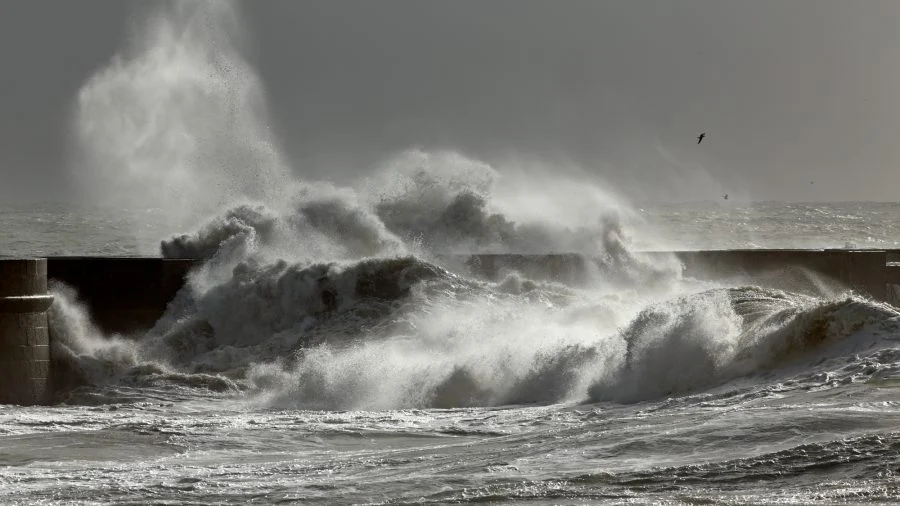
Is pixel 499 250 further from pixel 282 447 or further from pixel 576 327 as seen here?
pixel 282 447

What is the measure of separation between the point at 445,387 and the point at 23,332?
3.81 m

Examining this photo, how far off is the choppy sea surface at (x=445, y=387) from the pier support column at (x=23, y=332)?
1.78 ft

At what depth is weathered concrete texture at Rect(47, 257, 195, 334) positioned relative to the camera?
45.4 ft

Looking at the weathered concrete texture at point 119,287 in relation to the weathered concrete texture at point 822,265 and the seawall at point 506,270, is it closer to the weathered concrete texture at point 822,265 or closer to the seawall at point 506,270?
the seawall at point 506,270

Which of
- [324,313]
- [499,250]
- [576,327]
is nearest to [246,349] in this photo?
[324,313]

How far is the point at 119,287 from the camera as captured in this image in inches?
550

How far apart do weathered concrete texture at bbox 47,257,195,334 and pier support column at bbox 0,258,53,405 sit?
4.81 feet

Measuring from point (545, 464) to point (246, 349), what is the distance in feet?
22.9

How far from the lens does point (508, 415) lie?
1015cm

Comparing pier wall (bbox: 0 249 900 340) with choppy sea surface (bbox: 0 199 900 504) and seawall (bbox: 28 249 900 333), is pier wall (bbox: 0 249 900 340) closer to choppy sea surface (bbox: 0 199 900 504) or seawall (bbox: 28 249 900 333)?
seawall (bbox: 28 249 900 333)

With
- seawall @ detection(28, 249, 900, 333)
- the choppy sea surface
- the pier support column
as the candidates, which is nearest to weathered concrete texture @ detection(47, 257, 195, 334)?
seawall @ detection(28, 249, 900, 333)

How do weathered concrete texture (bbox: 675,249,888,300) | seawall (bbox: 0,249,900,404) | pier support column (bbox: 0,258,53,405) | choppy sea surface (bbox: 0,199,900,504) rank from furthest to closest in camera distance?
weathered concrete texture (bbox: 675,249,888,300) → seawall (bbox: 0,249,900,404) → pier support column (bbox: 0,258,53,405) → choppy sea surface (bbox: 0,199,900,504)

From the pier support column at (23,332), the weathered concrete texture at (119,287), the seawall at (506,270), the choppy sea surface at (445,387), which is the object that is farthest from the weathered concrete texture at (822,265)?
the pier support column at (23,332)

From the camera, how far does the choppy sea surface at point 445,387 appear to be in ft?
23.5
